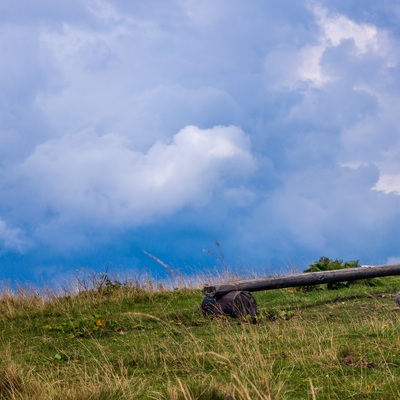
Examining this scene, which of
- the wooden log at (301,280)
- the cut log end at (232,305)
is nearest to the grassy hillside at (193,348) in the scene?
the cut log end at (232,305)

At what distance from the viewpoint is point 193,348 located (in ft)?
26.4

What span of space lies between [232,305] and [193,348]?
3737mm

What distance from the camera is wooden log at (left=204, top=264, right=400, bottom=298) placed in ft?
39.8

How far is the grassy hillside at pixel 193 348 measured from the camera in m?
5.74

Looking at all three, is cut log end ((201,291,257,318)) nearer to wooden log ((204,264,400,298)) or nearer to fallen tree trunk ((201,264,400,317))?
fallen tree trunk ((201,264,400,317))

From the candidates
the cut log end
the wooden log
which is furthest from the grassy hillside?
the wooden log

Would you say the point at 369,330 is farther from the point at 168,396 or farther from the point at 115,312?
the point at 115,312

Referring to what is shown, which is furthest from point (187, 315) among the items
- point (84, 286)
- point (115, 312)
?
point (84, 286)

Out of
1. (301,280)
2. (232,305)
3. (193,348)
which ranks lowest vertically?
(193,348)

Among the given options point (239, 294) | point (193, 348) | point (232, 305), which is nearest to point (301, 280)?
point (239, 294)

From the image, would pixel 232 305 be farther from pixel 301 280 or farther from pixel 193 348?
pixel 193 348

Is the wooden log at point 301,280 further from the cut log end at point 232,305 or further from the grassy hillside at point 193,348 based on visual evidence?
the grassy hillside at point 193,348

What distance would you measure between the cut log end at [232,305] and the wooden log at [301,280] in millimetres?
154

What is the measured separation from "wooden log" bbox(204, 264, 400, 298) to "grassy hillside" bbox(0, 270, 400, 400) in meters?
0.42
